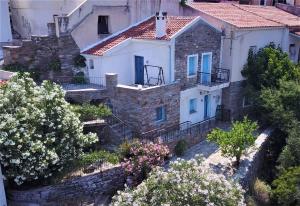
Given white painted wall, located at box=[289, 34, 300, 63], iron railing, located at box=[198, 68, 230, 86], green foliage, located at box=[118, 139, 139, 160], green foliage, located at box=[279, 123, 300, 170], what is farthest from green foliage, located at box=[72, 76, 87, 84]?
white painted wall, located at box=[289, 34, 300, 63]

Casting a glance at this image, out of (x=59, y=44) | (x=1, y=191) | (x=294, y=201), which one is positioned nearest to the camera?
(x=1, y=191)

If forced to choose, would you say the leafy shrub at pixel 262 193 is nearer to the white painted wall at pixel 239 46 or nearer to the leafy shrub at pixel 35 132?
the white painted wall at pixel 239 46

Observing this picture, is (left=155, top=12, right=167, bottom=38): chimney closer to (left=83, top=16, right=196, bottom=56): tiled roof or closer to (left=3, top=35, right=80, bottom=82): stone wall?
(left=83, top=16, right=196, bottom=56): tiled roof

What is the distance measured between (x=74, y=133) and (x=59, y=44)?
847cm

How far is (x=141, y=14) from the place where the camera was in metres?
24.3

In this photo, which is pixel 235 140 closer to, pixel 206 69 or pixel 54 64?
pixel 206 69

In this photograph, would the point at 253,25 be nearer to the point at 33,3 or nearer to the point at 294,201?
the point at 294,201

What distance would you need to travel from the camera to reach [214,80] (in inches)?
944

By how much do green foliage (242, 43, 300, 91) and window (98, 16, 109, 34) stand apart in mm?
9886

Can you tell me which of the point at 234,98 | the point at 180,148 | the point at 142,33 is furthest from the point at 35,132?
the point at 234,98

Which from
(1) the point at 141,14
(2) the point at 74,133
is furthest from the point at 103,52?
(2) the point at 74,133

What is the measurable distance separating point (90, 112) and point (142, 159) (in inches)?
152

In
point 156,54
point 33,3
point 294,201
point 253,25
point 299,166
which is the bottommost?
point 294,201

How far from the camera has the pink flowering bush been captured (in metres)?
16.8
